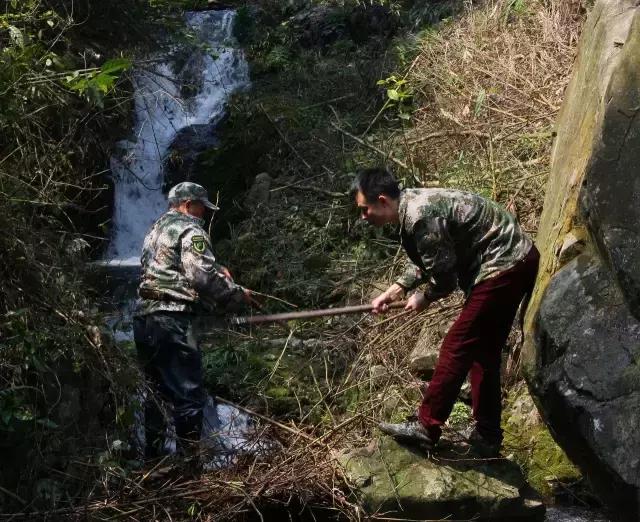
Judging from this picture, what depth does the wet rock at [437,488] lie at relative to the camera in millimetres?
4891

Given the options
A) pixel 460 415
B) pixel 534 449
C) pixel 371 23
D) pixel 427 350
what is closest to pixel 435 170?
pixel 427 350

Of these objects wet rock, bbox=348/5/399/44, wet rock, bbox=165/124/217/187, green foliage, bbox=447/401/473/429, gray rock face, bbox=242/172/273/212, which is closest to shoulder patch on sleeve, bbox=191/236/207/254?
green foliage, bbox=447/401/473/429

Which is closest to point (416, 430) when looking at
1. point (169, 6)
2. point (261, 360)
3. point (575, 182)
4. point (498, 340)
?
point (498, 340)

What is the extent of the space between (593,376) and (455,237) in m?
1.07

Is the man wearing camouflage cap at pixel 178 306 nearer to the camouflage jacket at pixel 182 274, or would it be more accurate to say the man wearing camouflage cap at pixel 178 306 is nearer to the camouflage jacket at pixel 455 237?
the camouflage jacket at pixel 182 274

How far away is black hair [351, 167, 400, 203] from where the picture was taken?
4.79m

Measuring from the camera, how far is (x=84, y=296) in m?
5.24

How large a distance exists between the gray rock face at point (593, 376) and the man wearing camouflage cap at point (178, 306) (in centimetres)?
206

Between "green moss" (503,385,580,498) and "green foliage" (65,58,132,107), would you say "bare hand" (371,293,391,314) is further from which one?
"green foliage" (65,58,132,107)

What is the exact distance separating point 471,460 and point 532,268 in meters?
1.16

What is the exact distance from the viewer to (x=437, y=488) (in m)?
4.90

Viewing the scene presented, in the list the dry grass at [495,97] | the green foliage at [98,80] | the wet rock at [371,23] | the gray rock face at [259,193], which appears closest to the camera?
the green foliage at [98,80]

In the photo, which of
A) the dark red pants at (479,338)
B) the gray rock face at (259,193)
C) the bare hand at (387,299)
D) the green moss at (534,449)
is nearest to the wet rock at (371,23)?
the gray rock face at (259,193)

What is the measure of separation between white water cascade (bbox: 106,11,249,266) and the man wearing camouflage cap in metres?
3.22
